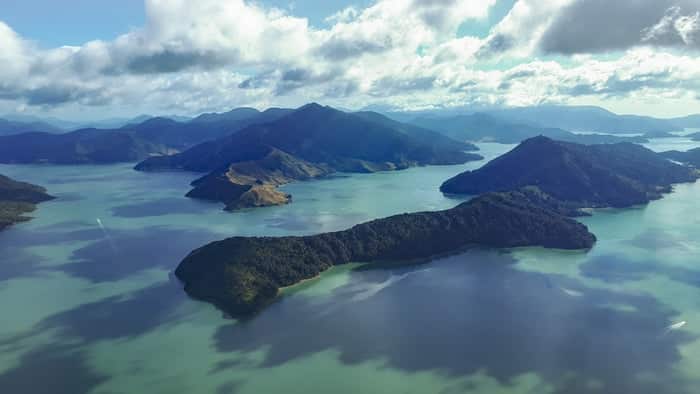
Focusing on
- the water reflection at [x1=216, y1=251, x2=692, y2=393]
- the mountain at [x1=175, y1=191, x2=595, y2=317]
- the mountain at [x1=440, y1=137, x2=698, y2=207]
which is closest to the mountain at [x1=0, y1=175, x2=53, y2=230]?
the mountain at [x1=175, y1=191, x2=595, y2=317]

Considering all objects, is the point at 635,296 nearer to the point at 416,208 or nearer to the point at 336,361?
the point at 336,361

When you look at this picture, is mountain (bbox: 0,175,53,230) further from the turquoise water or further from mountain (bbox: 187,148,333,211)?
mountain (bbox: 187,148,333,211)

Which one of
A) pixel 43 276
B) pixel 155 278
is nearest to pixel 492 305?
pixel 155 278

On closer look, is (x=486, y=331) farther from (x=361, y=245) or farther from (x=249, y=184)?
(x=249, y=184)

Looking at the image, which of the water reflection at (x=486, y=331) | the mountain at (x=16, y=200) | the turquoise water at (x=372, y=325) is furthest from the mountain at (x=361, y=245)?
the mountain at (x=16, y=200)

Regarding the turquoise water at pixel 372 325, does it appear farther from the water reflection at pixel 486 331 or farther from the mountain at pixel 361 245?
the mountain at pixel 361 245

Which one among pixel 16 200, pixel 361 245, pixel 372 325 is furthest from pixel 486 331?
pixel 16 200
